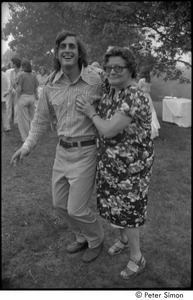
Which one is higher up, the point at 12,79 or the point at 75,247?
the point at 12,79

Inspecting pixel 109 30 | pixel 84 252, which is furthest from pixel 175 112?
pixel 84 252

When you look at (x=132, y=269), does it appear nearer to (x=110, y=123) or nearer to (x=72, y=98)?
(x=110, y=123)

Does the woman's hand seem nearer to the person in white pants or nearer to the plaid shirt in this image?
the plaid shirt

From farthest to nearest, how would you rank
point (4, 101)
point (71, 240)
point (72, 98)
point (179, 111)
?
point (179, 111) < point (4, 101) < point (71, 240) < point (72, 98)

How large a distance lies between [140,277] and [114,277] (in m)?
0.23

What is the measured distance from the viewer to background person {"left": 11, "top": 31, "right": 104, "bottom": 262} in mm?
2447

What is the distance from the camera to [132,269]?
267 cm

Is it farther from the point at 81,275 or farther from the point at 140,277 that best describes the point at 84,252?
the point at 140,277

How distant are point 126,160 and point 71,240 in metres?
1.40

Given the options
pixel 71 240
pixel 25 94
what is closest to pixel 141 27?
pixel 25 94

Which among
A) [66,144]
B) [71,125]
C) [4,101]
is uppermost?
[4,101]

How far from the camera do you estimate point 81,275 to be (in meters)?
2.72

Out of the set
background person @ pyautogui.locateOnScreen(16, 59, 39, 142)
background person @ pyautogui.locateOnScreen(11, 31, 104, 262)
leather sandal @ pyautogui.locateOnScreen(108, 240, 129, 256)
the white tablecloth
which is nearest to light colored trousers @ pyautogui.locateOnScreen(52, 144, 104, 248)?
background person @ pyautogui.locateOnScreen(11, 31, 104, 262)

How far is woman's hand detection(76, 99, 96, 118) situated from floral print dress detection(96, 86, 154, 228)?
0.28 feet
